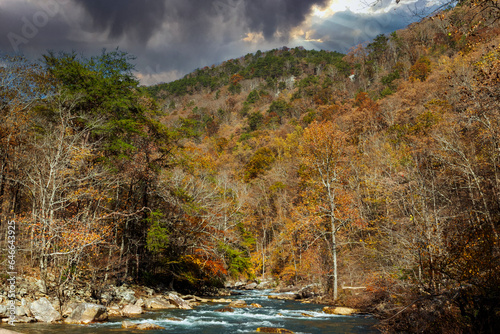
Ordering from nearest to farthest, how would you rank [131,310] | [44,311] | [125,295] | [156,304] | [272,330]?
1. [272,330]
2. [44,311]
3. [131,310]
4. [125,295]
5. [156,304]

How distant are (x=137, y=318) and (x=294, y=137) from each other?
41.4 m

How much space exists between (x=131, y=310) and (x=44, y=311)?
450 cm

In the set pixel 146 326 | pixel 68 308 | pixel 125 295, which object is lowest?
pixel 146 326

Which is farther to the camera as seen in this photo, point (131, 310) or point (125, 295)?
point (125, 295)

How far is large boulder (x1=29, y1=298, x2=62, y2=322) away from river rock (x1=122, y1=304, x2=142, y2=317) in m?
3.71

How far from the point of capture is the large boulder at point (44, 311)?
1219 cm

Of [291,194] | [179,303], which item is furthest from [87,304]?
[291,194]

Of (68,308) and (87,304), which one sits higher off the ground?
(87,304)

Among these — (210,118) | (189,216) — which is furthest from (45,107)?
(210,118)

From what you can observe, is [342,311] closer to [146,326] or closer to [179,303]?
[179,303]

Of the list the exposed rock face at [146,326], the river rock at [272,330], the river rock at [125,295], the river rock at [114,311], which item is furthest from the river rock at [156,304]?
the river rock at [272,330]

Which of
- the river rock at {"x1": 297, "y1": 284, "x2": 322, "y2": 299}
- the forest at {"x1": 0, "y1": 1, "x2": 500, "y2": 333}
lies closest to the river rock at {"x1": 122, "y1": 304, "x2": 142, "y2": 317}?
the forest at {"x1": 0, "y1": 1, "x2": 500, "y2": 333}

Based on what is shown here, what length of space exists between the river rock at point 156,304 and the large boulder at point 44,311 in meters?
6.29

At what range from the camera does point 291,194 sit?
42219 mm
